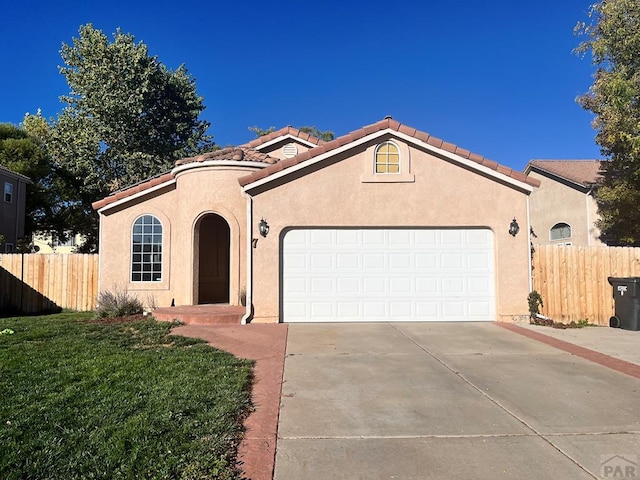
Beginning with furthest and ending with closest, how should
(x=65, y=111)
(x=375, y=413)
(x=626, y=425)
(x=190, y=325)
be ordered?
(x=65, y=111) < (x=190, y=325) < (x=375, y=413) < (x=626, y=425)

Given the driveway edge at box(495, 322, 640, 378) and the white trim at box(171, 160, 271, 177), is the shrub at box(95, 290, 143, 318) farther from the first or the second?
the driveway edge at box(495, 322, 640, 378)

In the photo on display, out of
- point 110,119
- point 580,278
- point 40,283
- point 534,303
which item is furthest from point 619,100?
point 110,119

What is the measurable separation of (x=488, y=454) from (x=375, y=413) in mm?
1284

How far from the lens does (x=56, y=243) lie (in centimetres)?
2961

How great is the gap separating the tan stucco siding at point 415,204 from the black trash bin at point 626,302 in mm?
2216

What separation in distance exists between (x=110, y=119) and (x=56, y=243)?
1226 cm

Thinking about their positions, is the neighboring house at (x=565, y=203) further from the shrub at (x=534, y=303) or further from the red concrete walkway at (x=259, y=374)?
the red concrete walkway at (x=259, y=374)

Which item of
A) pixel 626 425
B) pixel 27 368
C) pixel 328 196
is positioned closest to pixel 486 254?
pixel 328 196

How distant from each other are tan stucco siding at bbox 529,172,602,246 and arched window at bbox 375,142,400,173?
11973 mm

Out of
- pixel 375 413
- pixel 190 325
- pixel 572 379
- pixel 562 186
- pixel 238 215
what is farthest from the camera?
pixel 562 186

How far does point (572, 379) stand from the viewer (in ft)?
19.4

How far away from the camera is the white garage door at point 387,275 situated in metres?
Result: 10.6

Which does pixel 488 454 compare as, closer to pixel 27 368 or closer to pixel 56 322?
pixel 27 368

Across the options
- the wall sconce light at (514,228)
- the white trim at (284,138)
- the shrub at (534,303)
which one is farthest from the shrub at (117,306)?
the shrub at (534,303)
